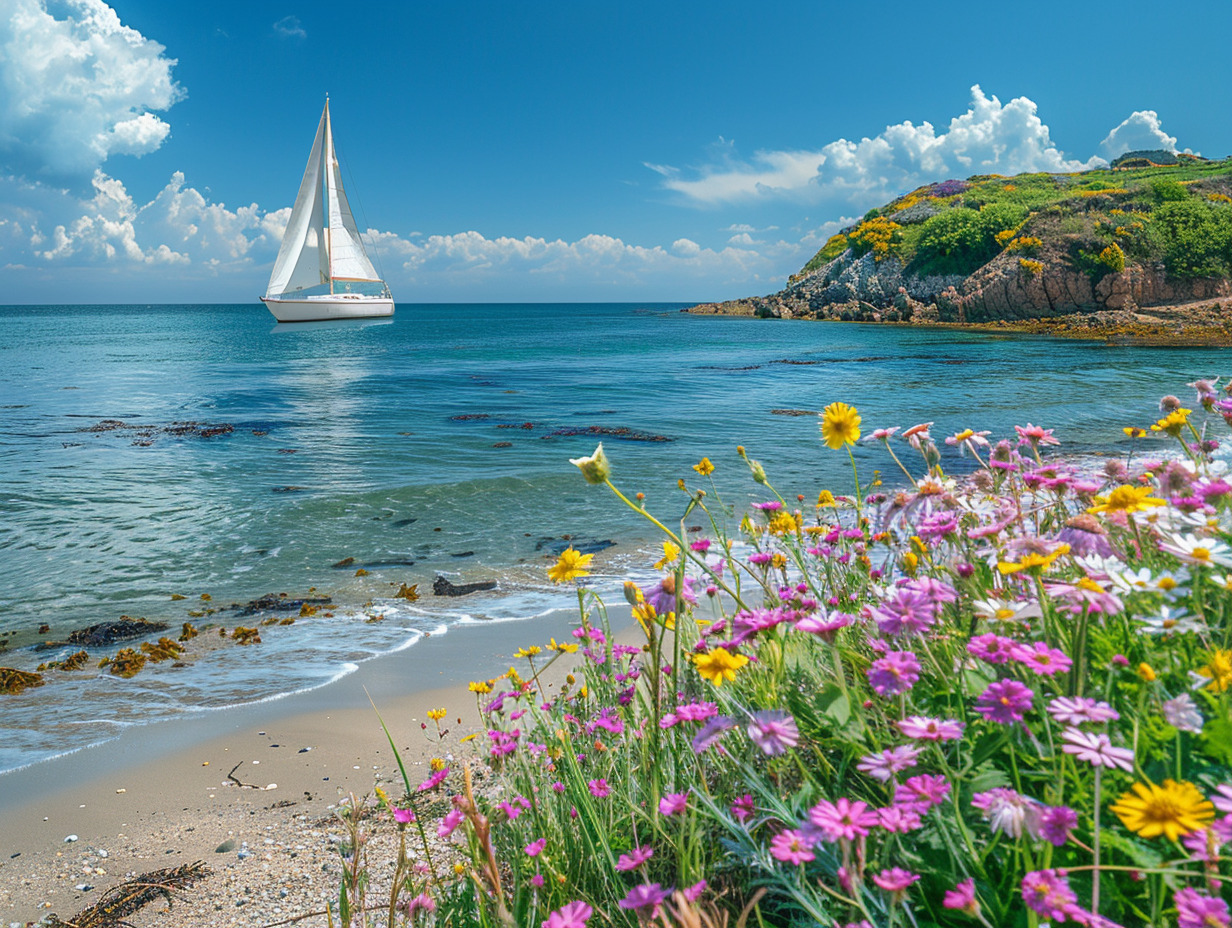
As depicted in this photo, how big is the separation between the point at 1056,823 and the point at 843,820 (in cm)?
27

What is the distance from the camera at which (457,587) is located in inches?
233

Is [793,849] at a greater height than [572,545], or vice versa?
[793,849]

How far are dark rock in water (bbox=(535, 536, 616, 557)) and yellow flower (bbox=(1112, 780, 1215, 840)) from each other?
6071 millimetres

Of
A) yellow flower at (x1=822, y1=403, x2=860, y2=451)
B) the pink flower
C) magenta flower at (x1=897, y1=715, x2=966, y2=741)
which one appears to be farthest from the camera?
yellow flower at (x1=822, y1=403, x2=860, y2=451)

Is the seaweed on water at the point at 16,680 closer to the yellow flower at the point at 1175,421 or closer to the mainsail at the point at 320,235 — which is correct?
the yellow flower at the point at 1175,421

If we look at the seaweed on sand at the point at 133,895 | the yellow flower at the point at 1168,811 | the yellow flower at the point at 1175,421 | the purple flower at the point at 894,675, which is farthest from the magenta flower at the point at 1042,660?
the seaweed on sand at the point at 133,895

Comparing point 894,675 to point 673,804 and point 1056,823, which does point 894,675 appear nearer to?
point 1056,823

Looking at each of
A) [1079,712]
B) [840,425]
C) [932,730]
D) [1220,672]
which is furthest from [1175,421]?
[932,730]

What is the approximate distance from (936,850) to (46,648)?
6067mm

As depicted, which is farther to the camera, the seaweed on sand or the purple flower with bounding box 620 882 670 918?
the seaweed on sand

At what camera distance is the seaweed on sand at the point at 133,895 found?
2.18 meters

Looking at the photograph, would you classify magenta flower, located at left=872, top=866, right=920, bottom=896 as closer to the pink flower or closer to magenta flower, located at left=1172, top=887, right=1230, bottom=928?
magenta flower, located at left=1172, top=887, right=1230, bottom=928

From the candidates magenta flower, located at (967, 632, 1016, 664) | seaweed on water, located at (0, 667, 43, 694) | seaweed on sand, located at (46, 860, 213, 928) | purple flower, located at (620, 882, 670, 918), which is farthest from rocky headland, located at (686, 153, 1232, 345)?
seaweed on water, located at (0, 667, 43, 694)

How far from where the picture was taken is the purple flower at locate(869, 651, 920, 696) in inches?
43.3
